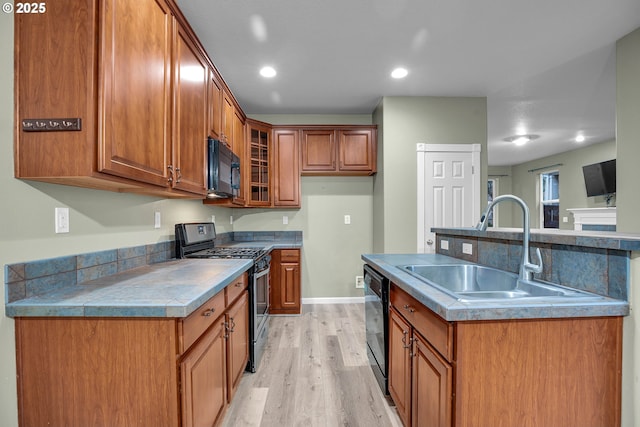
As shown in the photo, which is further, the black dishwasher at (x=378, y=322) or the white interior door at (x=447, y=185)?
the white interior door at (x=447, y=185)

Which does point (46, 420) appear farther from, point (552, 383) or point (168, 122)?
point (552, 383)

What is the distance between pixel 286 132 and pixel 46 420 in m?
3.32

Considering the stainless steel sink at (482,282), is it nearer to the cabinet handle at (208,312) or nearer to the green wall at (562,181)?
the cabinet handle at (208,312)

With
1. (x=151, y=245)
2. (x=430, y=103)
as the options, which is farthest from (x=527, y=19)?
(x=151, y=245)

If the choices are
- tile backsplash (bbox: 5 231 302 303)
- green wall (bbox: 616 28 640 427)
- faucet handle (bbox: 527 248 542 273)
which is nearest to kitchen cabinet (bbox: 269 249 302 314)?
tile backsplash (bbox: 5 231 302 303)

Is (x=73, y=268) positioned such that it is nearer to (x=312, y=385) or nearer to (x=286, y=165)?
(x=312, y=385)

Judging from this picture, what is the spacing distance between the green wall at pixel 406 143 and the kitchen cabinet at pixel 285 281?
3.70 ft

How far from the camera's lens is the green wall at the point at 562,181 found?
592 centimetres

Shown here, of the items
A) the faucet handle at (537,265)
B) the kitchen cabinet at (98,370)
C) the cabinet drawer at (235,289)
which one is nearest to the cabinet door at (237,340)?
the cabinet drawer at (235,289)

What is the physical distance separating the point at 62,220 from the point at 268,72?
2182 mm

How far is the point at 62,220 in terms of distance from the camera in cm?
133

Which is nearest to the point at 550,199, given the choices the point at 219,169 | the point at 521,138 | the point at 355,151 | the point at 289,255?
the point at 521,138

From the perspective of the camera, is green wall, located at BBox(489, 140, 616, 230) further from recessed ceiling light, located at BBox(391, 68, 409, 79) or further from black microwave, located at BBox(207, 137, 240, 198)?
black microwave, located at BBox(207, 137, 240, 198)

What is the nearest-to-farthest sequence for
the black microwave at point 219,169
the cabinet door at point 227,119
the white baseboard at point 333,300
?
the black microwave at point 219,169 → the cabinet door at point 227,119 → the white baseboard at point 333,300
